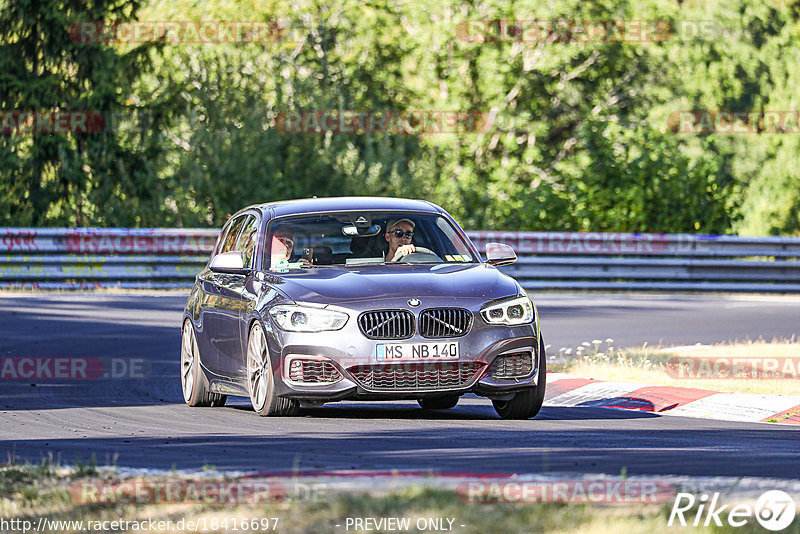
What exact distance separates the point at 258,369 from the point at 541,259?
1666cm

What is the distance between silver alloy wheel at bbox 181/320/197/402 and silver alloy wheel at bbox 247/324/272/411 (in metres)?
1.39

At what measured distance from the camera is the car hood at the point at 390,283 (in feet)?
34.1

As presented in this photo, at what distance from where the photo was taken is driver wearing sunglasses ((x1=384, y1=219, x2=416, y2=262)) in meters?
11.5

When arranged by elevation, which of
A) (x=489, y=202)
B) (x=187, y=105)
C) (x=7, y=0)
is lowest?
(x=489, y=202)

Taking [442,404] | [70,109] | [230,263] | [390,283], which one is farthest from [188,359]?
[70,109]

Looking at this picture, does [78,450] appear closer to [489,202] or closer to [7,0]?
[7,0]

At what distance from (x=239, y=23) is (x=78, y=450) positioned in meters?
34.7

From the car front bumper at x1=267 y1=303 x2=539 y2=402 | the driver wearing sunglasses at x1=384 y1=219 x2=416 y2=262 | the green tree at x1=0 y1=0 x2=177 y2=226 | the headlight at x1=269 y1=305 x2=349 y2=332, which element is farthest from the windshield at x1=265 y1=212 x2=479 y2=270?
the green tree at x1=0 y1=0 x2=177 y2=226

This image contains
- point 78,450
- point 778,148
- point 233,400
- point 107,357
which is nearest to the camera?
point 78,450

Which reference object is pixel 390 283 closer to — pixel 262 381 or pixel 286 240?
pixel 262 381

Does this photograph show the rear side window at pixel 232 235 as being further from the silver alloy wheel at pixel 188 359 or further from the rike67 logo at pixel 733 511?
the rike67 logo at pixel 733 511

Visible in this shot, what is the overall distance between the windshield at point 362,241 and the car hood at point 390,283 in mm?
278

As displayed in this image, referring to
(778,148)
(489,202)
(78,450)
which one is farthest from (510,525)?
(778,148)

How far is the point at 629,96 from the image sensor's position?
48406mm
